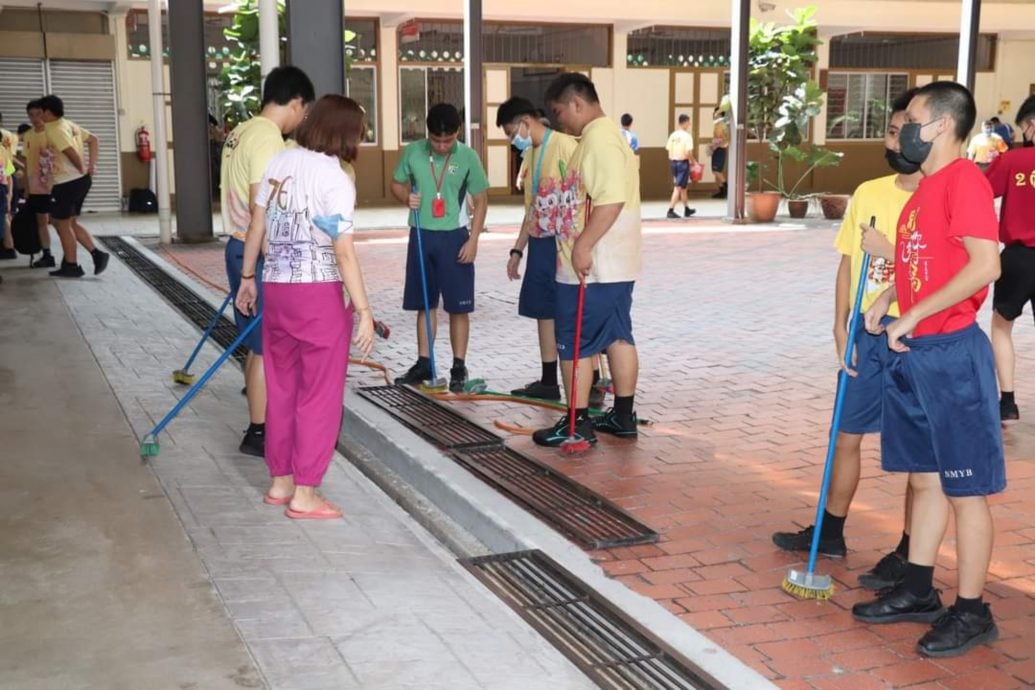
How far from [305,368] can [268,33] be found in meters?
5.99

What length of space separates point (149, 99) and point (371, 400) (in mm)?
17156

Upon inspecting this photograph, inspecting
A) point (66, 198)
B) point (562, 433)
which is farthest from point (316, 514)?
point (66, 198)

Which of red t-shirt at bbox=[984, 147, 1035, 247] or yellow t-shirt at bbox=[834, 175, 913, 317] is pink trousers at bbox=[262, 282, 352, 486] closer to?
yellow t-shirt at bbox=[834, 175, 913, 317]

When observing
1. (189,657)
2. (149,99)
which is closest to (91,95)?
(149,99)

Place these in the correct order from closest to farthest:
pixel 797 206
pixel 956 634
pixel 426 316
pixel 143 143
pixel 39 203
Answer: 1. pixel 956 634
2. pixel 426 316
3. pixel 39 203
4. pixel 797 206
5. pixel 143 143

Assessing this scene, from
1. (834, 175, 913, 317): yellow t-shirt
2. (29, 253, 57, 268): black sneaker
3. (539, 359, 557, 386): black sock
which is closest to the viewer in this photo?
(834, 175, 913, 317): yellow t-shirt

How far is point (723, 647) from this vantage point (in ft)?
11.9

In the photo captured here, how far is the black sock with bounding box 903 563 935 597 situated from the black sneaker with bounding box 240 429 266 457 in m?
3.36

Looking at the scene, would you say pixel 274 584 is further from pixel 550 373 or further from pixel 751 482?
pixel 550 373

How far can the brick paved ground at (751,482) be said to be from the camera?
3.60 metres

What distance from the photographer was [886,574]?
4.11 metres

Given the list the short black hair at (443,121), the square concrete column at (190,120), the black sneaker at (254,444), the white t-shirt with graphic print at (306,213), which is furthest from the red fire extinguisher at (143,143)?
the white t-shirt with graphic print at (306,213)

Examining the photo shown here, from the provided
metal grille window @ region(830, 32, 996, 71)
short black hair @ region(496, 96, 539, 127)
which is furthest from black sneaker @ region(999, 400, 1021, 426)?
metal grille window @ region(830, 32, 996, 71)

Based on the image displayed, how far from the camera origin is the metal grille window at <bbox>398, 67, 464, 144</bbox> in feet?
79.0
